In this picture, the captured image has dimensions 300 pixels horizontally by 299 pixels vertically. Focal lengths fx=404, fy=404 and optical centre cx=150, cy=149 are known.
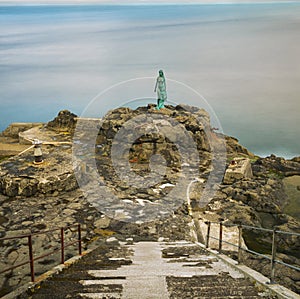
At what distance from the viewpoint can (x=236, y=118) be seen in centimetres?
4512

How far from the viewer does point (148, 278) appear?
5.27m

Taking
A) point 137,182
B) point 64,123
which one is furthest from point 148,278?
point 64,123

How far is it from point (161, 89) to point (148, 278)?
11.7m

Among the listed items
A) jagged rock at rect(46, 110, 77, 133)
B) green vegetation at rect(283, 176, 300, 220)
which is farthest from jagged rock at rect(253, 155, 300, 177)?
jagged rock at rect(46, 110, 77, 133)

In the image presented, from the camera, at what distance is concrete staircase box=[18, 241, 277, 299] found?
15.5 ft

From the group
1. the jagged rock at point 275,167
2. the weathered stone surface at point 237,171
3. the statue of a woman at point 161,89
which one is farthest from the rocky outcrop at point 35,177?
the jagged rock at point 275,167

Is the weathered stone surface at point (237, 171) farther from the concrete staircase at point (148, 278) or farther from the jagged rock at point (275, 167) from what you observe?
the concrete staircase at point (148, 278)

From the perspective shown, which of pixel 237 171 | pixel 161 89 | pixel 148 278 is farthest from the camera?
pixel 161 89

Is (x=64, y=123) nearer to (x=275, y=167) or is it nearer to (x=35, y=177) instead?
(x=35, y=177)

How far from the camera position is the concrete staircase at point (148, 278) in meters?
4.72

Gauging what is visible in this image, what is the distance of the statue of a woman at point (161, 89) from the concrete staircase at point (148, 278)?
33.1ft

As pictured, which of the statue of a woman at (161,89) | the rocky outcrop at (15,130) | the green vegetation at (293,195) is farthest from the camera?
the rocky outcrop at (15,130)

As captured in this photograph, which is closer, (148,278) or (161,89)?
(148,278)

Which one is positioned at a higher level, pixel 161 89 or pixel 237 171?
pixel 161 89
